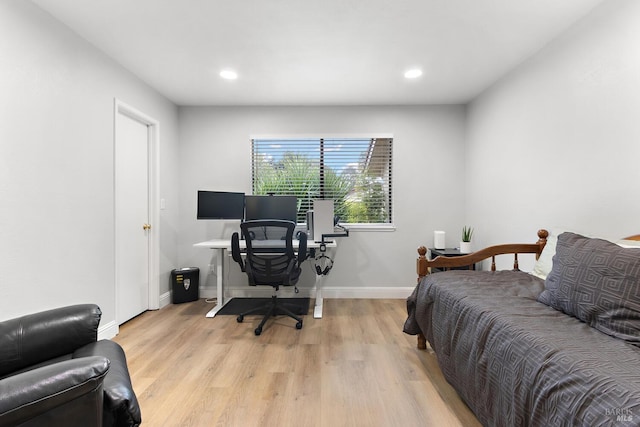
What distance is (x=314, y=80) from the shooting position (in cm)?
307

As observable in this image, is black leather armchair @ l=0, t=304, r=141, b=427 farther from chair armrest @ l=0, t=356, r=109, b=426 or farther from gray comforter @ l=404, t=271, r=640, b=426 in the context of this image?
gray comforter @ l=404, t=271, r=640, b=426

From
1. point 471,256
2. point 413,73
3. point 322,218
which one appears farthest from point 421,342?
point 413,73

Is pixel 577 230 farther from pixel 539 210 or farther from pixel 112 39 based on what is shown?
pixel 112 39

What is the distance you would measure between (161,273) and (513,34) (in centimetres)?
410

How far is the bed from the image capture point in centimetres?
93

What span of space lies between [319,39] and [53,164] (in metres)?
2.14

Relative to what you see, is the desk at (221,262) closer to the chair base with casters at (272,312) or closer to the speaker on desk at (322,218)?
the speaker on desk at (322,218)

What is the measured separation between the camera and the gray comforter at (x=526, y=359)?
0.90 meters

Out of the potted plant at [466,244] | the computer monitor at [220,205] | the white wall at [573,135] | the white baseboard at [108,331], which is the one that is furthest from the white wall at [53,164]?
the white wall at [573,135]

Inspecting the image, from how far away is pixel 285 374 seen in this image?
2057mm

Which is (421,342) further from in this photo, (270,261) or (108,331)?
(108,331)

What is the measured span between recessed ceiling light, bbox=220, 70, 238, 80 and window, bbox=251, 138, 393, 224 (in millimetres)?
963

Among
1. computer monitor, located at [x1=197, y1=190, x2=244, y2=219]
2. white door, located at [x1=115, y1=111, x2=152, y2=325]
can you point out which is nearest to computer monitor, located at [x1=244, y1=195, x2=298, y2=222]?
computer monitor, located at [x1=197, y1=190, x2=244, y2=219]

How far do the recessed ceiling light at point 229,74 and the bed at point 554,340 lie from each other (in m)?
2.71
